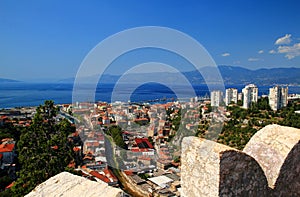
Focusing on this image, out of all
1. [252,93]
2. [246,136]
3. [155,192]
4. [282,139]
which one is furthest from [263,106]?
[282,139]

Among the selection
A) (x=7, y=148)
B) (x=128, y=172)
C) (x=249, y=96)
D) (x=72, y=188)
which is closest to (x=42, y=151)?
(x=72, y=188)

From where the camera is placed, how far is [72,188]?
1708 mm

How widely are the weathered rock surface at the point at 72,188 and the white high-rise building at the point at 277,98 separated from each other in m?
38.7

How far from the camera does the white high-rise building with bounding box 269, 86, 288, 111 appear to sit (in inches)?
1400

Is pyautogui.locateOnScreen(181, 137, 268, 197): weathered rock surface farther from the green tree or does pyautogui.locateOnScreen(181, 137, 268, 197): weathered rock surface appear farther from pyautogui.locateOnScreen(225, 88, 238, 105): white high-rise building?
pyautogui.locateOnScreen(225, 88, 238, 105): white high-rise building

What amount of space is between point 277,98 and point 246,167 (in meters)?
38.8

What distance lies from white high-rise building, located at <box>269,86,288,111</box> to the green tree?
34989 millimetres

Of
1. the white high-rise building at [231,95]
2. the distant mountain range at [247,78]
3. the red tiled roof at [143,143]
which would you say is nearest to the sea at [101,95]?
the distant mountain range at [247,78]

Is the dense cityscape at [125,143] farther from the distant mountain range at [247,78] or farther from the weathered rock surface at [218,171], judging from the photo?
the distant mountain range at [247,78]

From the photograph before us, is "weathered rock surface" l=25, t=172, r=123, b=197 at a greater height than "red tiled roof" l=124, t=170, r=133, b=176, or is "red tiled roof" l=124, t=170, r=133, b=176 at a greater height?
"weathered rock surface" l=25, t=172, r=123, b=197

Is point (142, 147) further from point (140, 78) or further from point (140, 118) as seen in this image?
point (140, 78)

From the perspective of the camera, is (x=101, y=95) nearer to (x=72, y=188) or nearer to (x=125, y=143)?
(x=125, y=143)

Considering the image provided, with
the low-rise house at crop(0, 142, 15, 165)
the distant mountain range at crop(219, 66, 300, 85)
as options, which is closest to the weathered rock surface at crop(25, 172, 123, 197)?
the low-rise house at crop(0, 142, 15, 165)

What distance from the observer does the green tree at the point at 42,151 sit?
20.1 feet
